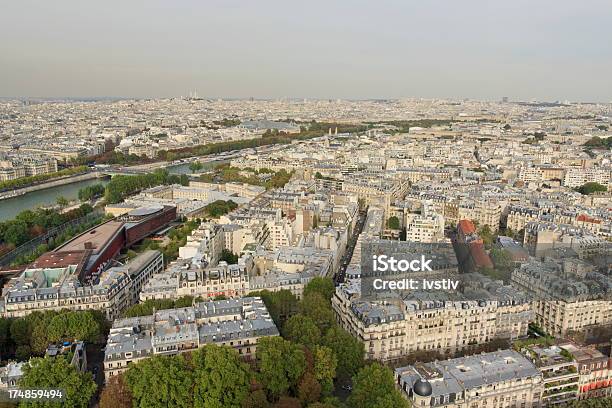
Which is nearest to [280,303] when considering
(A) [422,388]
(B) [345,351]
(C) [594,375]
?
(B) [345,351]

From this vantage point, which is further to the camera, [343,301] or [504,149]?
[504,149]

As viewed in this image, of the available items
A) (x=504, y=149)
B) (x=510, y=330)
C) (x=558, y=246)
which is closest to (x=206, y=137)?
(x=504, y=149)

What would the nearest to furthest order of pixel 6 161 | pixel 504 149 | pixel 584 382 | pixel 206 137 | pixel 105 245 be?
pixel 584 382 → pixel 105 245 → pixel 6 161 → pixel 504 149 → pixel 206 137

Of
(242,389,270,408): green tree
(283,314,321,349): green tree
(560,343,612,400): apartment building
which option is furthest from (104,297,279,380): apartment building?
(560,343,612,400): apartment building

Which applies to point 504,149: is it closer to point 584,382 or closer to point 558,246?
point 558,246

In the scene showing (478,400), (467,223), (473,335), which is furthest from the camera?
(467,223)

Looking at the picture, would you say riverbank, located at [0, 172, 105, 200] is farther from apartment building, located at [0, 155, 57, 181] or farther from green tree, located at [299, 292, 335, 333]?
green tree, located at [299, 292, 335, 333]
